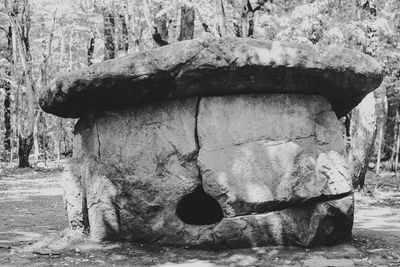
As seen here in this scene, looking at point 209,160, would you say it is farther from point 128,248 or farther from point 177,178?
point 128,248

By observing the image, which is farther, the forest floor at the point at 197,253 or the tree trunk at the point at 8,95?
the tree trunk at the point at 8,95

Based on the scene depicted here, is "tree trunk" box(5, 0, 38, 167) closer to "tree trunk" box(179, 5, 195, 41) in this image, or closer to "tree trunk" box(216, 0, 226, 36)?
"tree trunk" box(179, 5, 195, 41)

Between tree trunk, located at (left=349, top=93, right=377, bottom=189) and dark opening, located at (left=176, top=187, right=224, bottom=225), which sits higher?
tree trunk, located at (left=349, top=93, right=377, bottom=189)

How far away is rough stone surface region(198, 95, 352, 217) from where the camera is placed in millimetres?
5996

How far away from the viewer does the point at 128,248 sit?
6148mm

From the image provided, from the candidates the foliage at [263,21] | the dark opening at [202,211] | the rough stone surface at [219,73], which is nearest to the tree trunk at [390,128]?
the foliage at [263,21]

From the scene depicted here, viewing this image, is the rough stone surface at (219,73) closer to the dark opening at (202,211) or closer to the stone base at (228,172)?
the stone base at (228,172)

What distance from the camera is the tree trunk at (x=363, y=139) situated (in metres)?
11.4

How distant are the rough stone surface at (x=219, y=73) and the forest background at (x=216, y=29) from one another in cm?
249

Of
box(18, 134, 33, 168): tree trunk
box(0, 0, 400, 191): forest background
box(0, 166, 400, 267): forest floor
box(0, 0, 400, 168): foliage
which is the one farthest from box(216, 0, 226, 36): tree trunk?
box(18, 134, 33, 168): tree trunk

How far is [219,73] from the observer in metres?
5.77

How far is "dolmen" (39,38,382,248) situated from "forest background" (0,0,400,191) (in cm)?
250

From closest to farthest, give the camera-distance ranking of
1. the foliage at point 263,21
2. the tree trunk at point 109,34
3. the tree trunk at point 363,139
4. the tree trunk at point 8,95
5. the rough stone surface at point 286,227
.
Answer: the rough stone surface at point 286,227
the tree trunk at point 363,139
the foliage at point 263,21
the tree trunk at point 109,34
the tree trunk at point 8,95

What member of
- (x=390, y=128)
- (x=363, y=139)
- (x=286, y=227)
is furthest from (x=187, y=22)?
(x=390, y=128)
